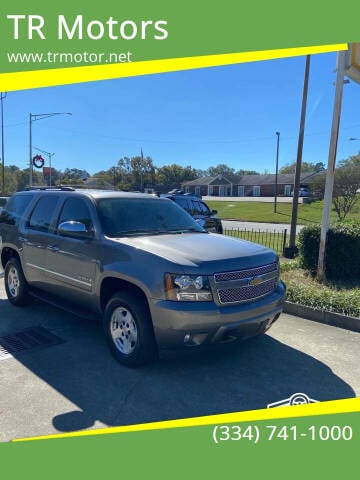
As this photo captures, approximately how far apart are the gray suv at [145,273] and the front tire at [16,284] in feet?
1.17

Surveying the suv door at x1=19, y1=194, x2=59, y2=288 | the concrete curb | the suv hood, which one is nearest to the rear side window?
the suv door at x1=19, y1=194, x2=59, y2=288

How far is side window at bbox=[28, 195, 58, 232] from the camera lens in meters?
5.47

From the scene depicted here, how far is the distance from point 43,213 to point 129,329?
2480 mm

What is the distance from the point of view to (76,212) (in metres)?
5.01

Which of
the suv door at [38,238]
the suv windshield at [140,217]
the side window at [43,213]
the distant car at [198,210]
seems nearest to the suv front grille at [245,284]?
the suv windshield at [140,217]

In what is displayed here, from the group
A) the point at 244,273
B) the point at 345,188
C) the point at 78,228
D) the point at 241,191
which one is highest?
the point at 241,191

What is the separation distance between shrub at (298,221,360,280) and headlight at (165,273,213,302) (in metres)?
4.98

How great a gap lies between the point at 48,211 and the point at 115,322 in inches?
85.2

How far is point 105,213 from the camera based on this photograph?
472 cm

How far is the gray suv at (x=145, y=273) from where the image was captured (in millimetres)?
3689

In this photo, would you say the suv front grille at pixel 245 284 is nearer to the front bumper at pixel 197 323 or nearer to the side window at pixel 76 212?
the front bumper at pixel 197 323

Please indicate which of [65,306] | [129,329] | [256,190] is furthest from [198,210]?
[256,190]

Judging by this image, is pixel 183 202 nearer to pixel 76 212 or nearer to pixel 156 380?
pixel 76 212

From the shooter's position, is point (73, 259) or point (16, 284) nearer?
point (73, 259)
